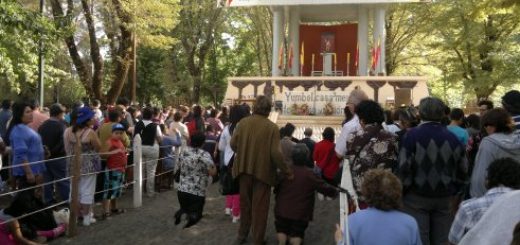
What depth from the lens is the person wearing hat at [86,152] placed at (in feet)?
27.3

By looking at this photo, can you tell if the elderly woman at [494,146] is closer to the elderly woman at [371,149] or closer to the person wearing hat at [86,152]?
the elderly woman at [371,149]

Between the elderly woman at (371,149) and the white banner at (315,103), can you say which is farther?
the white banner at (315,103)

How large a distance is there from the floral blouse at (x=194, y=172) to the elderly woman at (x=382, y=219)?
4.09m

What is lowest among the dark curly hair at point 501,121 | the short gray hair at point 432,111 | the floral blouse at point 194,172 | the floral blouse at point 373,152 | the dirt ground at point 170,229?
the dirt ground at point 170,229

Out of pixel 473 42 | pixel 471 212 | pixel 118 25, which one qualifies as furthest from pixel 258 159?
pixel 473 42

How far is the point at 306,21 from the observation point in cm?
3641

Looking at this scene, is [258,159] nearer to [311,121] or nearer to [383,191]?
[383,191]

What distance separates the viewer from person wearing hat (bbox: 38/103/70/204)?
8906mm

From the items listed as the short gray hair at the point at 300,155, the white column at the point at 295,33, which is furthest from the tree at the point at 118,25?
the short gray hair at the point at 300,155

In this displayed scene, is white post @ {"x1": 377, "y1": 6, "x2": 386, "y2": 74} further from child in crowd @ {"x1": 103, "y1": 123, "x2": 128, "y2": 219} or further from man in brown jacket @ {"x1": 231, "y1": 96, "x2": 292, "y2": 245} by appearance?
man in brown jacket @ {"x1": 231, "y1": 96, "x2": 292, "y2": 245}

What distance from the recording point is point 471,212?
11.9 feet

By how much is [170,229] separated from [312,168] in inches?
87.6

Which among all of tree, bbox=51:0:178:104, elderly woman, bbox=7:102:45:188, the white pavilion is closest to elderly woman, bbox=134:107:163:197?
elderly woman, bbox=7:102:45:188

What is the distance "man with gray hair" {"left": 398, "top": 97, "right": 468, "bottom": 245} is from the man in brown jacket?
1927 mm
